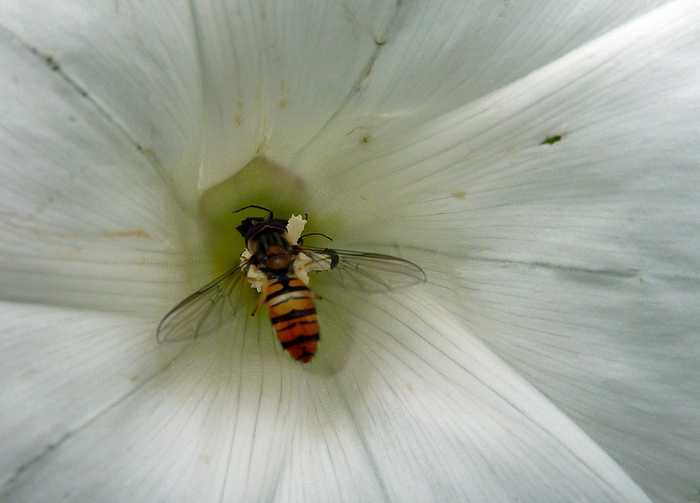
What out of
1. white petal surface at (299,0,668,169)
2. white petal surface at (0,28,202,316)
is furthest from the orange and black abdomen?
white petal surface at (299,0,668,169)

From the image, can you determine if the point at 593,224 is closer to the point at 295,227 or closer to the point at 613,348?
the point at 613,348

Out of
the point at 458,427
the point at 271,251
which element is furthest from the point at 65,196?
the point at 458,427

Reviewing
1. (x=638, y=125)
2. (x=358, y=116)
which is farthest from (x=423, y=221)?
(x=638, y=125)

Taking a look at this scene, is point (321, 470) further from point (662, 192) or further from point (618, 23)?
point (618, 23)

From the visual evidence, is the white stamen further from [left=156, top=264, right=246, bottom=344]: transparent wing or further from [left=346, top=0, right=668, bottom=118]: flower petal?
[left=346, top=0, right=668, bottom=118]: flower petal

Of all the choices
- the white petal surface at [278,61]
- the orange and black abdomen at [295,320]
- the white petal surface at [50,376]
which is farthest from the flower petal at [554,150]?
the white petal surface at [50,376]

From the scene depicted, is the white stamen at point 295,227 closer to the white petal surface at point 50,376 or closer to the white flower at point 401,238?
the white flower at point 401,238
